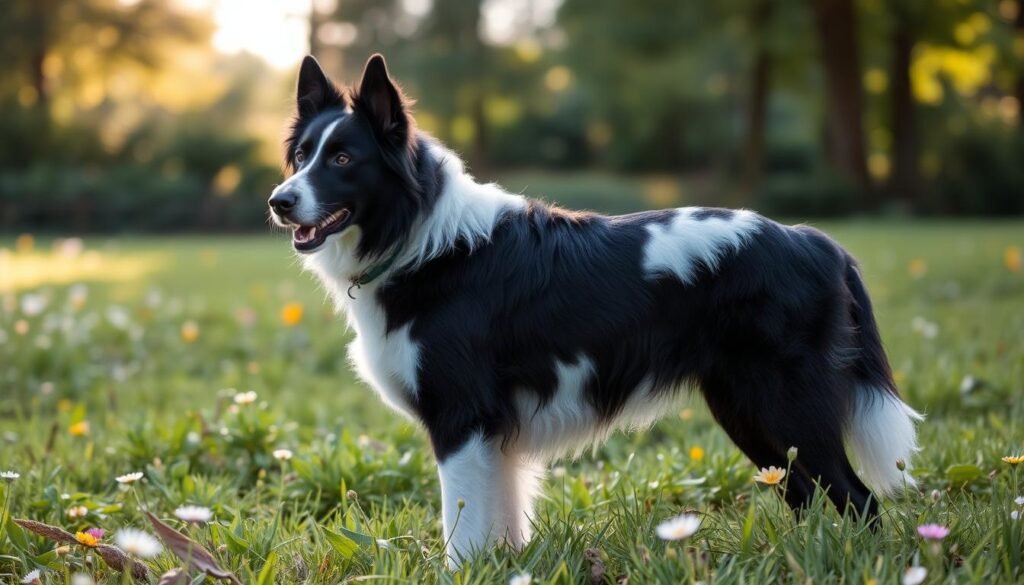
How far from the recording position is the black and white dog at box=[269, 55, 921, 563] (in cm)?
301

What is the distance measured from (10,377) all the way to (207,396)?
4.51 feet

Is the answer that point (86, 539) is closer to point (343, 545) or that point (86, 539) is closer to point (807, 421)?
point (343, 545)

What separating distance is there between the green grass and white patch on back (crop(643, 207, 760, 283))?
80 centimetres

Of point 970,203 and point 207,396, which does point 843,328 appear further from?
point 970,203

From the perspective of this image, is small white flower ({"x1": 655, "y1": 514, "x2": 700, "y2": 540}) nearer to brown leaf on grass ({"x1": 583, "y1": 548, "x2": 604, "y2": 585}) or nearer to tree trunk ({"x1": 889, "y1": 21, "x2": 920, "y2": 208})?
brown leaf on grass ({"x1": 583, "y1": 548, "x2": 604, "y2": 585})

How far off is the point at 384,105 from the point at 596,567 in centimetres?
170

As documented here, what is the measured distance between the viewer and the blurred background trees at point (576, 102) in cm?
2156

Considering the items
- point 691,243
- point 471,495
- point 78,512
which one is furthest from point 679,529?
point 78,512

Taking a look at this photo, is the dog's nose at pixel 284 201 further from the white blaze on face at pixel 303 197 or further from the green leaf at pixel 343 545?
the green leaf at pixel 343 545

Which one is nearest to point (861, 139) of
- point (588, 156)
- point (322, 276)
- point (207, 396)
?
point (588, 156)

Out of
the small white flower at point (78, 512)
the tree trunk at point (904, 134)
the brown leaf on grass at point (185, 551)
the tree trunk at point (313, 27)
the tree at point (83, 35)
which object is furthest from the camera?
the tree trunk at point (313, 27)

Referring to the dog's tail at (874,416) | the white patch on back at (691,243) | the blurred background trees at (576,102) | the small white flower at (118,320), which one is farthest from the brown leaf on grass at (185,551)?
the blurred background trees at (576,102)

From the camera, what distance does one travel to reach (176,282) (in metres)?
11.0

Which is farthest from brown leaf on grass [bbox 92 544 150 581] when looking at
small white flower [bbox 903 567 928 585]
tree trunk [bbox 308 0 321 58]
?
tree trunk [bbox 308 0 321 58]
